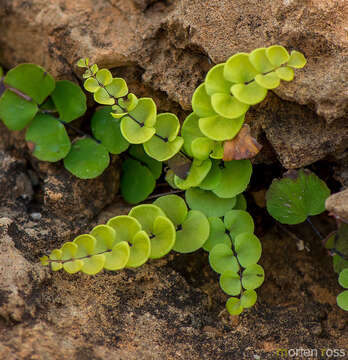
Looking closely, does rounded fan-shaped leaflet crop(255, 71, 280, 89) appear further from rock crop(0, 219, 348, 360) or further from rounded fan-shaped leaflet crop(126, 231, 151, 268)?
rock crop(0, 219, 348, 360)

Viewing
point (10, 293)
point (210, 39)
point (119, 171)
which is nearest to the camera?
point (10, 293)

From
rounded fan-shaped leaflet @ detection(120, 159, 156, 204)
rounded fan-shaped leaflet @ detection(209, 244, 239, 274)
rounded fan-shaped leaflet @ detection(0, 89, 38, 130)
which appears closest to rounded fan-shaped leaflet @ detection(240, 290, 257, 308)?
rounded fan-shaped leaflet @ detection(209, 244, 239, 274)

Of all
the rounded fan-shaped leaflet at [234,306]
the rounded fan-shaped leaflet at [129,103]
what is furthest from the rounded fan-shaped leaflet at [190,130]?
the rounded fan-shaped leaflet at [234,306]

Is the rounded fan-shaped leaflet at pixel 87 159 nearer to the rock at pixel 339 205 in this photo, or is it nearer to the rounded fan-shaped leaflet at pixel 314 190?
the rounded fan-shaped leaflet at pixel 314 190

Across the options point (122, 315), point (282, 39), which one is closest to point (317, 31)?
point (282, 39)

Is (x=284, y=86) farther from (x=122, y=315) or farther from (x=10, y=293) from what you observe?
(x=10, y=293)
